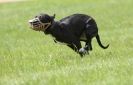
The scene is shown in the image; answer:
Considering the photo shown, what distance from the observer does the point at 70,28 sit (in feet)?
36.4

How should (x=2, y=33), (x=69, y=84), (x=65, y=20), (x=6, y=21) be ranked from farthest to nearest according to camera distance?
(x=6, y=21) < (x=2, y=33) < (x=65, y=20) < (x=69, y=84)

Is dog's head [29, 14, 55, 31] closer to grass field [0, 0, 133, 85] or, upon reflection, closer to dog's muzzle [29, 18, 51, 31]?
dog's muzzle [29, 18, 51, 31]

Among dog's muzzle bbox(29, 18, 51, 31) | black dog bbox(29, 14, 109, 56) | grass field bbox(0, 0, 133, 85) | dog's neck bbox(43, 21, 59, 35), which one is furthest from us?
dog's neck bbox(43, 21, 59, 35)

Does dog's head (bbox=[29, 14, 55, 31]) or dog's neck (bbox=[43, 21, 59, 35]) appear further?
dog's neck (bbox=[43, 21, 59, 35])

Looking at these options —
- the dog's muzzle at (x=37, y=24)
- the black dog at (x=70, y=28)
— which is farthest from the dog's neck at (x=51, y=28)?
the dog's muzzle at (x=37, y=24)

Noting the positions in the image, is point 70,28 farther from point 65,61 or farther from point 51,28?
point 65,61

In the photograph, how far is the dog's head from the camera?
10125 mm

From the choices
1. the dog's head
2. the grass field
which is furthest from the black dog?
the grass field

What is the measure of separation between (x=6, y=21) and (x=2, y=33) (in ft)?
13.8

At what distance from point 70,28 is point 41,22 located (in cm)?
96

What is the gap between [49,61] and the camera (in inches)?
409

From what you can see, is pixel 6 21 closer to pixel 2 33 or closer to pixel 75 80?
pixel 2 33

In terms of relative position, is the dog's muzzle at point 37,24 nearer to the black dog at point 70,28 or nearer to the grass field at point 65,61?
the black dog at point 70,28

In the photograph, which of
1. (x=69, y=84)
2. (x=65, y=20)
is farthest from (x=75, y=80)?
(x=65, y=20)
